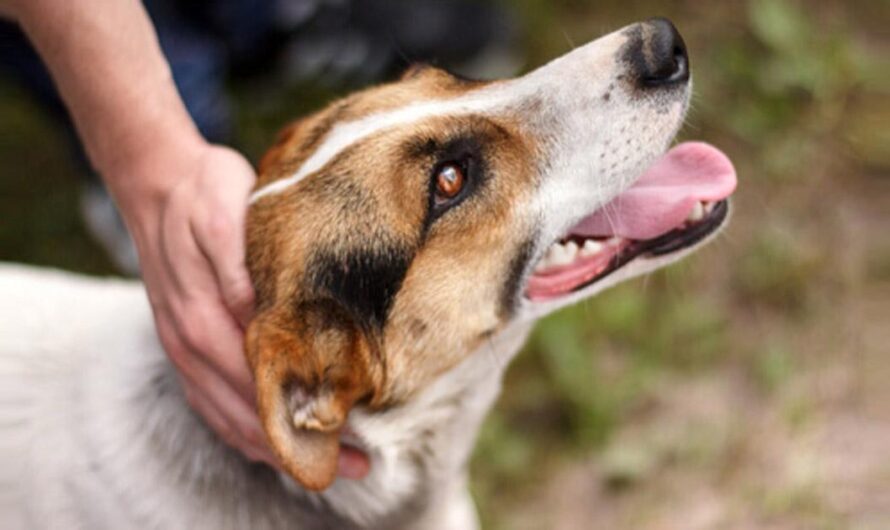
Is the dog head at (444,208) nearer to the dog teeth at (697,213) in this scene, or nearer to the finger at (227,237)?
the finger at (227,237)

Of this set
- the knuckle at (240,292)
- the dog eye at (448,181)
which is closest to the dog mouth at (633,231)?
the dog eye at (448,181)

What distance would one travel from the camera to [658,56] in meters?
2.45

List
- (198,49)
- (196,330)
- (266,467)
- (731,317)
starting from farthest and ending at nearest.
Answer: (198,49)
(731,317)
(266,467)
(196,330)

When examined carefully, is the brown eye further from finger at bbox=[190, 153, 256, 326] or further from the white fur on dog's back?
the white fur on dog's back

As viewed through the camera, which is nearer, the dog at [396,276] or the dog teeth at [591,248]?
the dog at [396,276]

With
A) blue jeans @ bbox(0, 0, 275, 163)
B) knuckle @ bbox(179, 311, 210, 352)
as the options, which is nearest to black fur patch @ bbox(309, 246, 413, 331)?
knuckle @ bbox(179, 311, 210, 352)

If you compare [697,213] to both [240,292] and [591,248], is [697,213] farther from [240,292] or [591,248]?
[240,292]

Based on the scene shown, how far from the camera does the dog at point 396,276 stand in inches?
95.0

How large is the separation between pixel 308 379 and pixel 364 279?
0.88ft

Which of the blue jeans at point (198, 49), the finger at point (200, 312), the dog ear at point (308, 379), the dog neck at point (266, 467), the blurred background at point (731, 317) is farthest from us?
the blue jeans at point (198, 49)

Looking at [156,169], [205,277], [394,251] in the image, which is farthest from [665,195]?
[156,169]

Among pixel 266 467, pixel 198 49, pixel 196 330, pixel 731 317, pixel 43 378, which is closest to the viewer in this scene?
pixel 196 330

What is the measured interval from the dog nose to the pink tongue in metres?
0.25

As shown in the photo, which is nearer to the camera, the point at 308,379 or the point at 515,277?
the point at 308,379
